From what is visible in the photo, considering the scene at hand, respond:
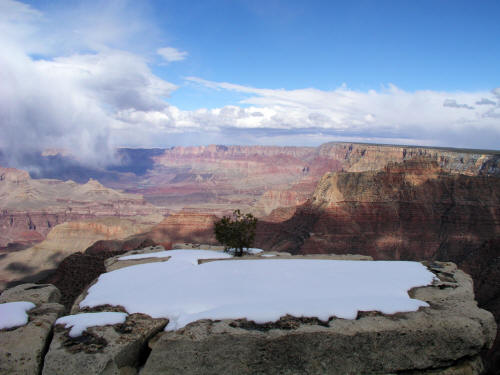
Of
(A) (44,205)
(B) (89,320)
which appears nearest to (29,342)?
(B) (89,320)

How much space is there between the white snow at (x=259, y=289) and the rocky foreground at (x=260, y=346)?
0.51 m

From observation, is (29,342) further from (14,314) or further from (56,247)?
(56,247)

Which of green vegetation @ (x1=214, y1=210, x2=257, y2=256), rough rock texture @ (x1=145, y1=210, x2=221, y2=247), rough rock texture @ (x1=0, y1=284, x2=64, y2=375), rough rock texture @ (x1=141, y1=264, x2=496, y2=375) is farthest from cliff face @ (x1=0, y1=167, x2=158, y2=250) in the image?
rough rock texture @ (x1=141, y1=264, x2=496, y2=375)

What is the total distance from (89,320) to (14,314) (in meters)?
2.58

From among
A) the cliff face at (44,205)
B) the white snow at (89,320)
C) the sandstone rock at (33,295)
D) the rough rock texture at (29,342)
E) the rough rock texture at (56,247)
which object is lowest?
the cliff face at (44,205)

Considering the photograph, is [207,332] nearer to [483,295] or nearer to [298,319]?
[298,319]

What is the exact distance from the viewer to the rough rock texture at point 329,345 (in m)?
10.3

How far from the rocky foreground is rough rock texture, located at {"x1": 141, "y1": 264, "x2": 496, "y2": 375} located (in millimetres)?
26

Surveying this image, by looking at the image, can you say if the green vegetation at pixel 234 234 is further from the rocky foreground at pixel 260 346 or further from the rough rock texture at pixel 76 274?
the rocky foreground at pixel 260 346

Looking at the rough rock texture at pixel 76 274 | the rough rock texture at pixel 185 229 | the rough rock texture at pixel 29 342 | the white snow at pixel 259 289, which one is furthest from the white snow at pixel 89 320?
the rough rock texture at pixel 185 229

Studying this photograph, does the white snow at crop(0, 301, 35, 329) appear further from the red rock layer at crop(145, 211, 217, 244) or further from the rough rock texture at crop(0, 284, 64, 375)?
the red rock layer at crop(145, 211, 217, 244)

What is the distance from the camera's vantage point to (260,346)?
10.4 meters

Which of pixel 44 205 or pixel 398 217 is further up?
pixel 398 217

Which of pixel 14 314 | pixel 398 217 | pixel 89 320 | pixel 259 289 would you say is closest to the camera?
pixel 89 320
